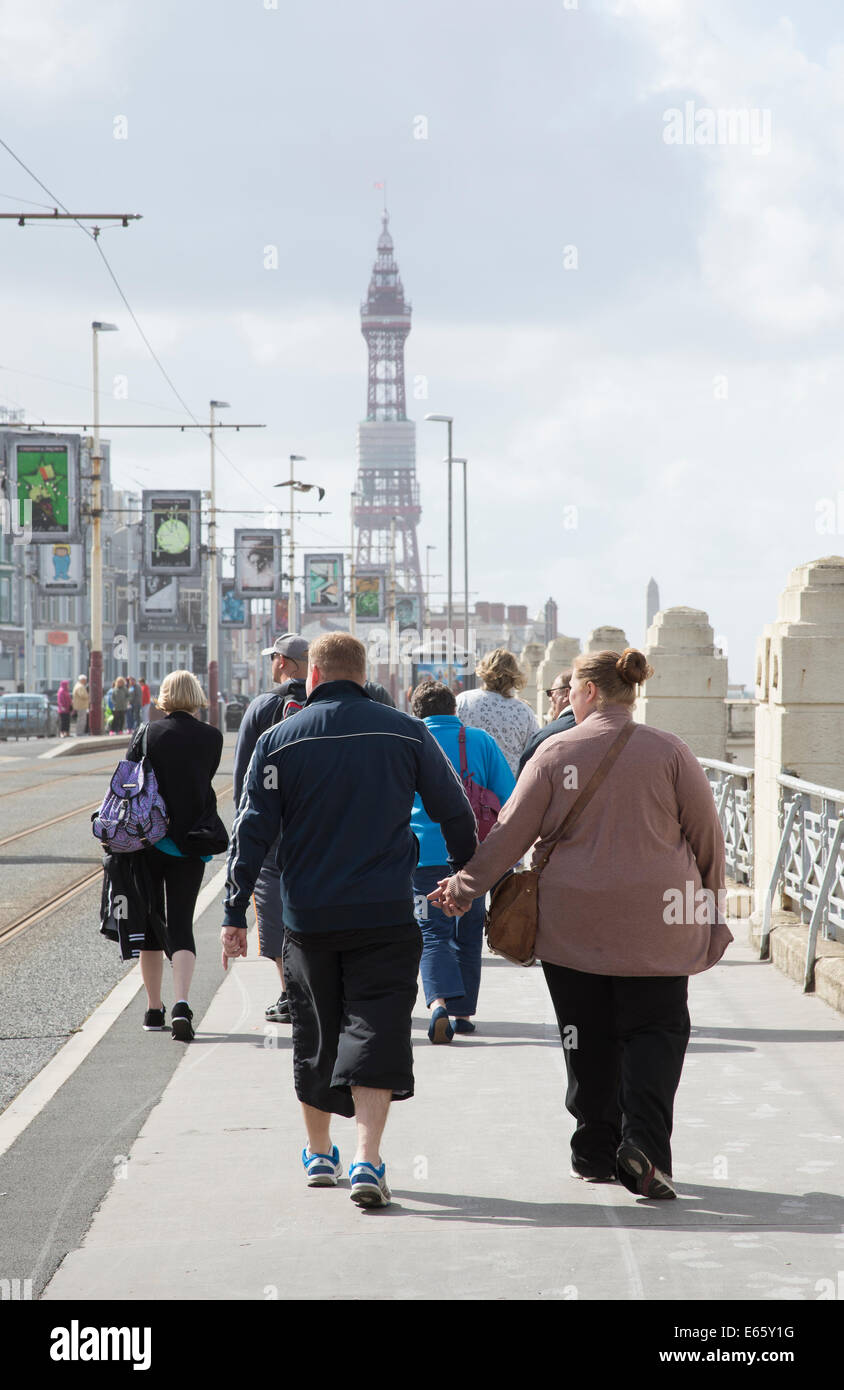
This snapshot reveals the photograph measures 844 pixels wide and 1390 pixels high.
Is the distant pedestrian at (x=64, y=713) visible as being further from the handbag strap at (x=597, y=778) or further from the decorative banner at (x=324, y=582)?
the handbag strap at (x=597, y=778)

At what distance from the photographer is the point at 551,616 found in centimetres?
8600

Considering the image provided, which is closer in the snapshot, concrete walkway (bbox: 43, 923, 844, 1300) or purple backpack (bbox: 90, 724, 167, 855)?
concrete walkway (bbox: 43, 923, 844, 1300)

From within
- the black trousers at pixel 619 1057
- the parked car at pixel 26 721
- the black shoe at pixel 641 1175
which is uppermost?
the black trousers at pixel 619 1057

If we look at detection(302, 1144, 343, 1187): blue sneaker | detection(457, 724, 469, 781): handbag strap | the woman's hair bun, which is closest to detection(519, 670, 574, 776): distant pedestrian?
detection(457, 724, 469, 781): handbag strap

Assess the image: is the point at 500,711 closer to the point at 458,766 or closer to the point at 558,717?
the point at 458,766

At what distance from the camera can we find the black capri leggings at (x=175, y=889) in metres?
8.14

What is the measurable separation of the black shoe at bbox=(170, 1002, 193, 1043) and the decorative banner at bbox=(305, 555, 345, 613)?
186ft

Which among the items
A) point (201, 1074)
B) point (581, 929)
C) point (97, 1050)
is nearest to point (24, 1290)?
point (581, 929)

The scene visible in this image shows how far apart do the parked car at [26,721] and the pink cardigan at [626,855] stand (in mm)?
48696

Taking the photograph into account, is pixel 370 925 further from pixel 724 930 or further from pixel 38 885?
pixel 38 885

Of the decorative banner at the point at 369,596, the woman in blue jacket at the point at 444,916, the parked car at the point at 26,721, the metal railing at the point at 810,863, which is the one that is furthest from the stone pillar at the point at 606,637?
the decorative banner at the point at 369,596

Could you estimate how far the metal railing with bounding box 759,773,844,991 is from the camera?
353 inches

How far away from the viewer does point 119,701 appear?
5031 centimetres

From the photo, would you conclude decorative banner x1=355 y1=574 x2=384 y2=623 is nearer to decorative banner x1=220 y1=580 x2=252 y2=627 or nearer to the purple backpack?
decorative banner x1=220 y1=580 x2=252 y2=627
